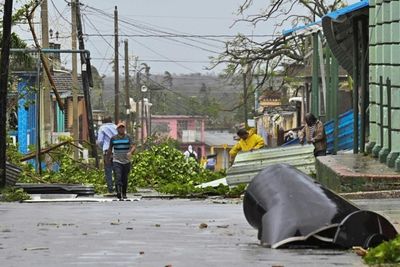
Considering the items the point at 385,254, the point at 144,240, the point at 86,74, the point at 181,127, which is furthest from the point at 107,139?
the point at 181,127

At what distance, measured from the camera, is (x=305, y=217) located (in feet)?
34.4

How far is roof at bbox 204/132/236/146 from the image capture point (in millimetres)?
107681

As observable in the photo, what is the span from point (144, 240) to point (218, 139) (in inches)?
4078

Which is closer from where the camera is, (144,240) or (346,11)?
(144,240)

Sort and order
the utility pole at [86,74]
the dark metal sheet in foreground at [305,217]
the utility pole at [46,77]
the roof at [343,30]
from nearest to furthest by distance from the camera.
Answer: the dark metal sheet in foreground at [305,217]
the roof at [343,30]
the utility pole at [46,77]
the utility pole at [86,74]

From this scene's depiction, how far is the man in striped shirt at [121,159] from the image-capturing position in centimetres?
2441

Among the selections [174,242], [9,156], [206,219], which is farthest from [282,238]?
[9,156]

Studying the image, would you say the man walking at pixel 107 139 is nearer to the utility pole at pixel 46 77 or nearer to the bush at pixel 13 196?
the bush at pixel 13 196

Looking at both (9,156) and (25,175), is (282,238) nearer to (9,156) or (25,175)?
(25,175)

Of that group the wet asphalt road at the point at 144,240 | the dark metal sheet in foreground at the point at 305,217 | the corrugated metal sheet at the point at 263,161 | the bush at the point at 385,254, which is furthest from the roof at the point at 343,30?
the bush at the point at 385,254

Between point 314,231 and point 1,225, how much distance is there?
5.02 m

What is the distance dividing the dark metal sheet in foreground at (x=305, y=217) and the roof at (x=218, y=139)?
3586 inches

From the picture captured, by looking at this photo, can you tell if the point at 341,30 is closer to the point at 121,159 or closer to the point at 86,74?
the point at 121,159

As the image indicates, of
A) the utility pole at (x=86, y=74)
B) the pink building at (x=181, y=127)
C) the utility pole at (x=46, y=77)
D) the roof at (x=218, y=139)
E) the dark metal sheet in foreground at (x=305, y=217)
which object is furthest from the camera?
the pink building at (x=181, y=127)
